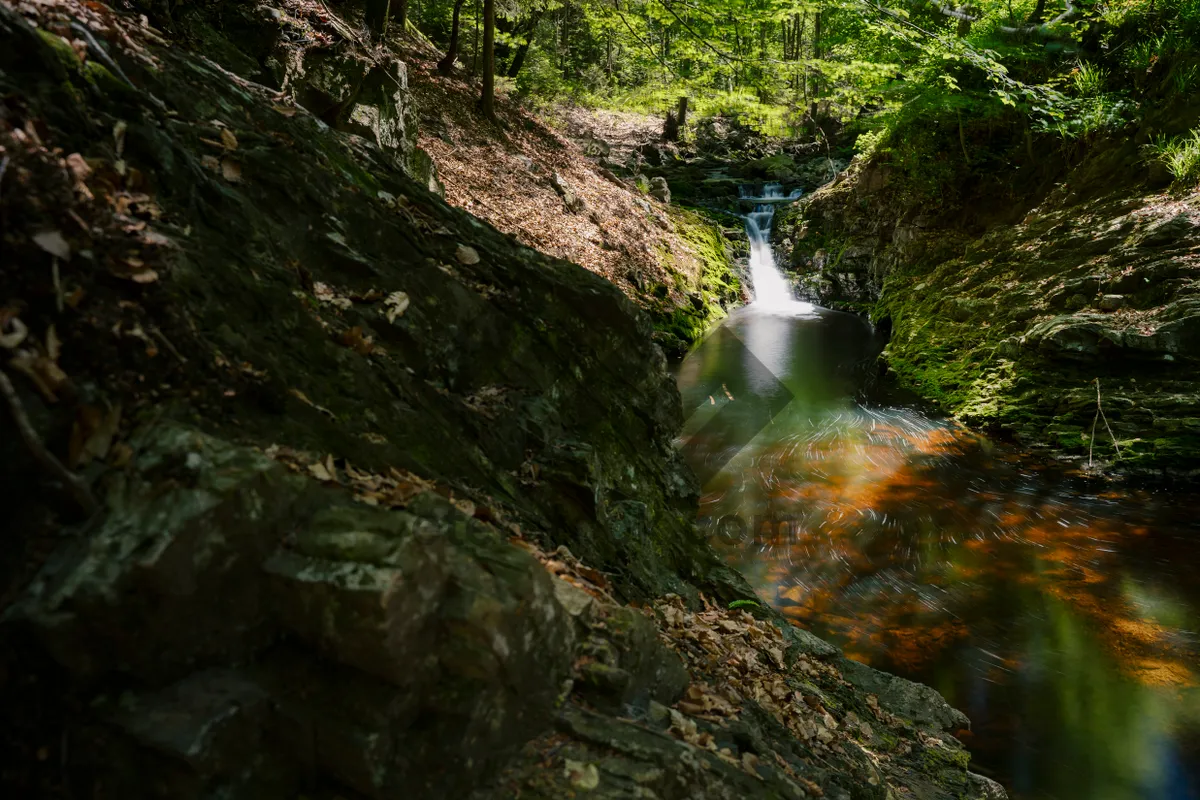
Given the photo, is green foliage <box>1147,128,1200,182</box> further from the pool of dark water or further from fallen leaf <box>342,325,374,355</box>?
fallen leaf <box>342,325,374,355</box>

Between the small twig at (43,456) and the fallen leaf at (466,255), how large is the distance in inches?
107

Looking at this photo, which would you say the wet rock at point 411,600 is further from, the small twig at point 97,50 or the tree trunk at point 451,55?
the tree trunk at point 451,55

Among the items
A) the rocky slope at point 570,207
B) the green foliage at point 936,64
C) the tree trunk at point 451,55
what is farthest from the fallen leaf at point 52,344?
the tree trunk at point 451,55

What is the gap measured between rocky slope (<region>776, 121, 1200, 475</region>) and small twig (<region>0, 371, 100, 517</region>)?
1042cm

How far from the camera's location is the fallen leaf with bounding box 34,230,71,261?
1767 millimetres

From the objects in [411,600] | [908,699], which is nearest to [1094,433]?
[908,699]

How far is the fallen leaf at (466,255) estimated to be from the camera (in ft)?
13.5

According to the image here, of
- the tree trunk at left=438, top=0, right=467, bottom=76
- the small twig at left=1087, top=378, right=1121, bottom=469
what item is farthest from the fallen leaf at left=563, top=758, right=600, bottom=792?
the tree trunk at left=438, top=0, right=467, bottom=76

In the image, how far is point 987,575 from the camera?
664 centimetres

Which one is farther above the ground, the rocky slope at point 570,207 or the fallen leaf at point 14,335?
the rocky slope at point 570,207

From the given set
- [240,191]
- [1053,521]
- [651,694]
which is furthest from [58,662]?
[1053,521]

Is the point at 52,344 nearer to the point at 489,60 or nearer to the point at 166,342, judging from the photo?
the point at 166,342

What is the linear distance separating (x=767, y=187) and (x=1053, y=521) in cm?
1927

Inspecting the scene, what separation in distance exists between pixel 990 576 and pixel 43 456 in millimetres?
7572
